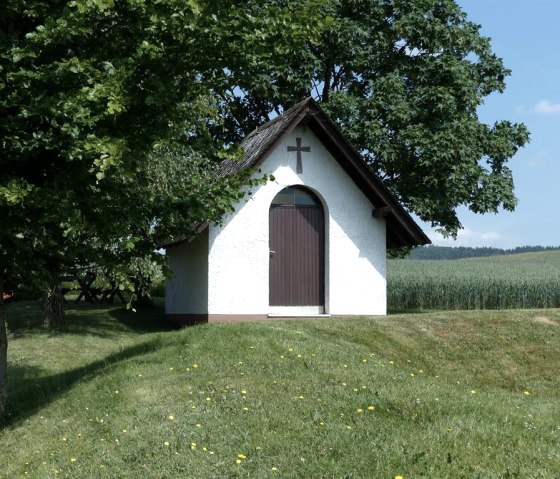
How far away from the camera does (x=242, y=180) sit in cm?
1270

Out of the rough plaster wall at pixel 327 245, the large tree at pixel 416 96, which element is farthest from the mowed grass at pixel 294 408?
the large tree at pixel 416 96

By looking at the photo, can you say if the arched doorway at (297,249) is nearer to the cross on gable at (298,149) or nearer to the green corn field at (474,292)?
the cross on gable at (298,149)

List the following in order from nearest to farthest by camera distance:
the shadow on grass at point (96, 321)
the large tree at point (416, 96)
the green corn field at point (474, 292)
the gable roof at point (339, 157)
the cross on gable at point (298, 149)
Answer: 1. the gable roof at point (339, 157)
2. the cross on gable at point (298, 149)
3. the shadow on grass at point (96, 321)
4. the large tree at point (416, 96)
5. the green corn field at point (474, 292)

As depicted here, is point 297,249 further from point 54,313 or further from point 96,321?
point 96,321

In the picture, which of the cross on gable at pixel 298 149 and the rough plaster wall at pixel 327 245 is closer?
the rough plaster wall at pixel 327 245

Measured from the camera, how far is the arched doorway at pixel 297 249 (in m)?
19.3

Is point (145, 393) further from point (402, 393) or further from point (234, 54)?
point (234, 54)

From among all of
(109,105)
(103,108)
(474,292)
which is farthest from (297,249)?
(474,292)

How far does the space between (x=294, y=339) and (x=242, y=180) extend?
312 cm

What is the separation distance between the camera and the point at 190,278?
68.1ft

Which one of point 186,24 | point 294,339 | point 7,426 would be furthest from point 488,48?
point 7,426

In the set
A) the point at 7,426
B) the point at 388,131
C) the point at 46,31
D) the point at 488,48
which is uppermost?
the point at 488,48

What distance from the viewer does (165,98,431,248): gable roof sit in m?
18.3

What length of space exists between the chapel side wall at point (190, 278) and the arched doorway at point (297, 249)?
175 centimetres
